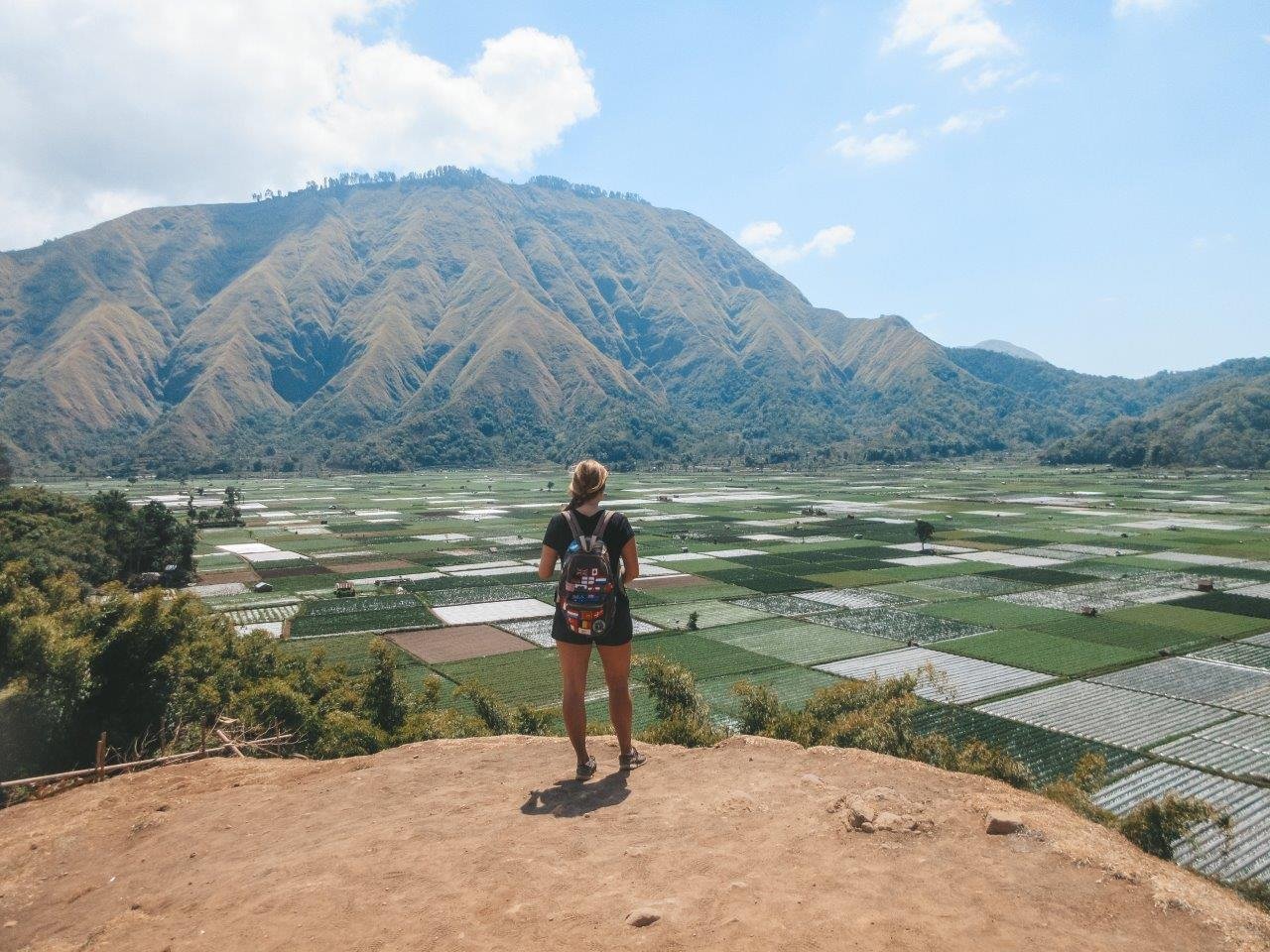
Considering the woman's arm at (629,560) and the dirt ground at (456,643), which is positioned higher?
the woman's arm at (629,560)

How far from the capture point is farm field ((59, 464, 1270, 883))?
1245 inches

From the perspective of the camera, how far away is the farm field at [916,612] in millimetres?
31625

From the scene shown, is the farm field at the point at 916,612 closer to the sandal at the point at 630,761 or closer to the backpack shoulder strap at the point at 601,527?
the sandal at the point at 630,761

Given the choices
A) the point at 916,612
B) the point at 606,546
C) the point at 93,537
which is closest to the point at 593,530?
the point at 606,546

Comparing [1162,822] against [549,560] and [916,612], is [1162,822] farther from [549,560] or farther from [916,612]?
[916,612]

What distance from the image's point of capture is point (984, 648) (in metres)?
44.8

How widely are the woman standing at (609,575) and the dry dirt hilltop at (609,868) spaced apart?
1.17 m

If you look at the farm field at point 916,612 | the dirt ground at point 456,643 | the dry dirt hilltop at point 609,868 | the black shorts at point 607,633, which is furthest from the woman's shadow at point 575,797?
the dirt ground at point 456,643

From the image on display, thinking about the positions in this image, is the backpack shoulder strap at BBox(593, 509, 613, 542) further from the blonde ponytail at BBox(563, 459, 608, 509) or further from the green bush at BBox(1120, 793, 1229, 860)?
the green bush at BBox(1120, 793, 1229, 860)

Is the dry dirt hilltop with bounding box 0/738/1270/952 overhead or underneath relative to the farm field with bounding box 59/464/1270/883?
overhead

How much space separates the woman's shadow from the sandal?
1.02ft

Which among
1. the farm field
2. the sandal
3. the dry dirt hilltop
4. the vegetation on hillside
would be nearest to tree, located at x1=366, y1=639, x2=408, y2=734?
the farm field

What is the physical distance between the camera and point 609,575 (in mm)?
8102

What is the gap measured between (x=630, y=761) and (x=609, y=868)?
8.87 feet
